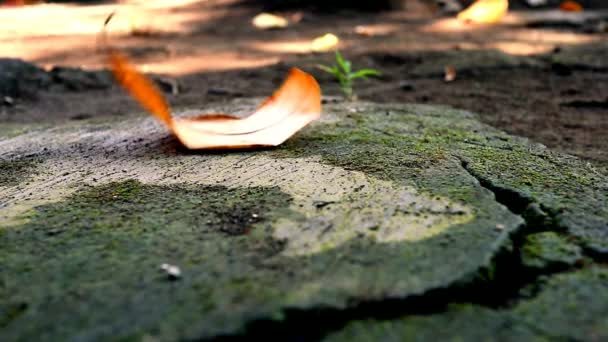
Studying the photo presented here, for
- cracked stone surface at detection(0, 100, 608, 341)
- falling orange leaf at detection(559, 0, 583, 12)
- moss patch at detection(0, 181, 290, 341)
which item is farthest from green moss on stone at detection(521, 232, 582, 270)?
falling orange leaf at detection(559, 0, 583, 12)

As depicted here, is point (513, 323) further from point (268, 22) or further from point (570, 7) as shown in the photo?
point (570, 7)

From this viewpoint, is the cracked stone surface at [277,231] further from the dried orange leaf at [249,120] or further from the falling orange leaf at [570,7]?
the falling orange leaf at [570,7]

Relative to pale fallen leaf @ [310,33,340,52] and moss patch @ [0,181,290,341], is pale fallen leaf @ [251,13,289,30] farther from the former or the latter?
moss patch @ [0,181,290,341]

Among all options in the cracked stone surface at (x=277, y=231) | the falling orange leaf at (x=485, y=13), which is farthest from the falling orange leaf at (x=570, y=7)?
the cracked stone surface at (x=277, y=231)

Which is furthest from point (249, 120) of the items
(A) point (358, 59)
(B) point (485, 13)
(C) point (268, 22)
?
(B) point (485, 13)

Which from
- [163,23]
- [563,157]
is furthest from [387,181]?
[163,23]

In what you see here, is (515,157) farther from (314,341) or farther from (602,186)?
(314,341)
